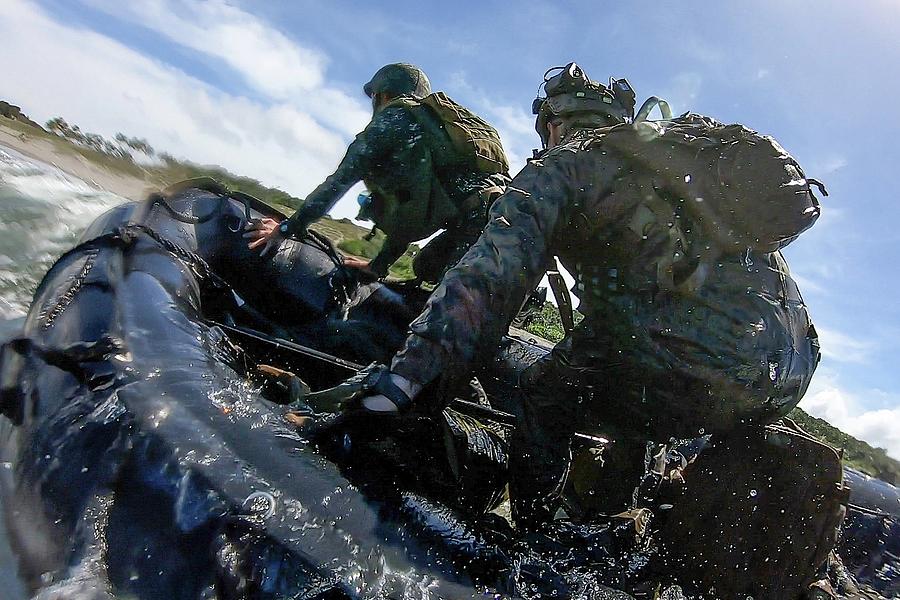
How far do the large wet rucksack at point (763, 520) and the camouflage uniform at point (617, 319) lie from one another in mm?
213

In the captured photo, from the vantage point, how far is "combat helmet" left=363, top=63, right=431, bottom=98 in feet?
18.1

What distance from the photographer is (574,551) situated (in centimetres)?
187

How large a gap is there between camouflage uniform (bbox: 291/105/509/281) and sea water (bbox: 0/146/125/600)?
225 centimetres

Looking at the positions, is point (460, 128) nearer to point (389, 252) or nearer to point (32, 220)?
point (389, 252)

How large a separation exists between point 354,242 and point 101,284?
2.66 m

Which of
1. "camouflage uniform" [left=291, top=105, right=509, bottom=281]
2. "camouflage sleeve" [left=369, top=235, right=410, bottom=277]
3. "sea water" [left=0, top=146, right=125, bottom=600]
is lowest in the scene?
"sea water" [left=0, top=146, right=125, bottom=600]

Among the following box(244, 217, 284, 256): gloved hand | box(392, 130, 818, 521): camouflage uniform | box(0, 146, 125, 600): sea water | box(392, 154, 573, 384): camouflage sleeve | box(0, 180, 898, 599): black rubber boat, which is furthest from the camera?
box(0, 146, 125, 600): sea water

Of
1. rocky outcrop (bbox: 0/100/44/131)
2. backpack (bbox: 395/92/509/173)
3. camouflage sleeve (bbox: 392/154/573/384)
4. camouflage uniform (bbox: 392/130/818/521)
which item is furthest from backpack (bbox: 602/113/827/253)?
rocky outcrop (bbox: 0/100/44/131)

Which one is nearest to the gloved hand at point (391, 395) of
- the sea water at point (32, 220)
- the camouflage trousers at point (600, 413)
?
the camouflage trousers at point (600, 413)

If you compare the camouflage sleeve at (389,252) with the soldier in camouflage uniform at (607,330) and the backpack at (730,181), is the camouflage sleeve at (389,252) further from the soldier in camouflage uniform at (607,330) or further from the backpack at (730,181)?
the backpack at (730,181)

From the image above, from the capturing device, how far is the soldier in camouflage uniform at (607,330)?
86.4 inches

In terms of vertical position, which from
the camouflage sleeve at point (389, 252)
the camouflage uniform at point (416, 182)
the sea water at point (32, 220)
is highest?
the camouflage uniform at point (416, 182)

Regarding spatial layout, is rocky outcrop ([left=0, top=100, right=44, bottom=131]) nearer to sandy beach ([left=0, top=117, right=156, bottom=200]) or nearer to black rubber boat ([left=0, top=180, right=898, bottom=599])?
sandy beach ([left=0, top=117, right=156, bottom=200])

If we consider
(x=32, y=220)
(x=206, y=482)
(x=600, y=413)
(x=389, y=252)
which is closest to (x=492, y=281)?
(x=600, y=413)
